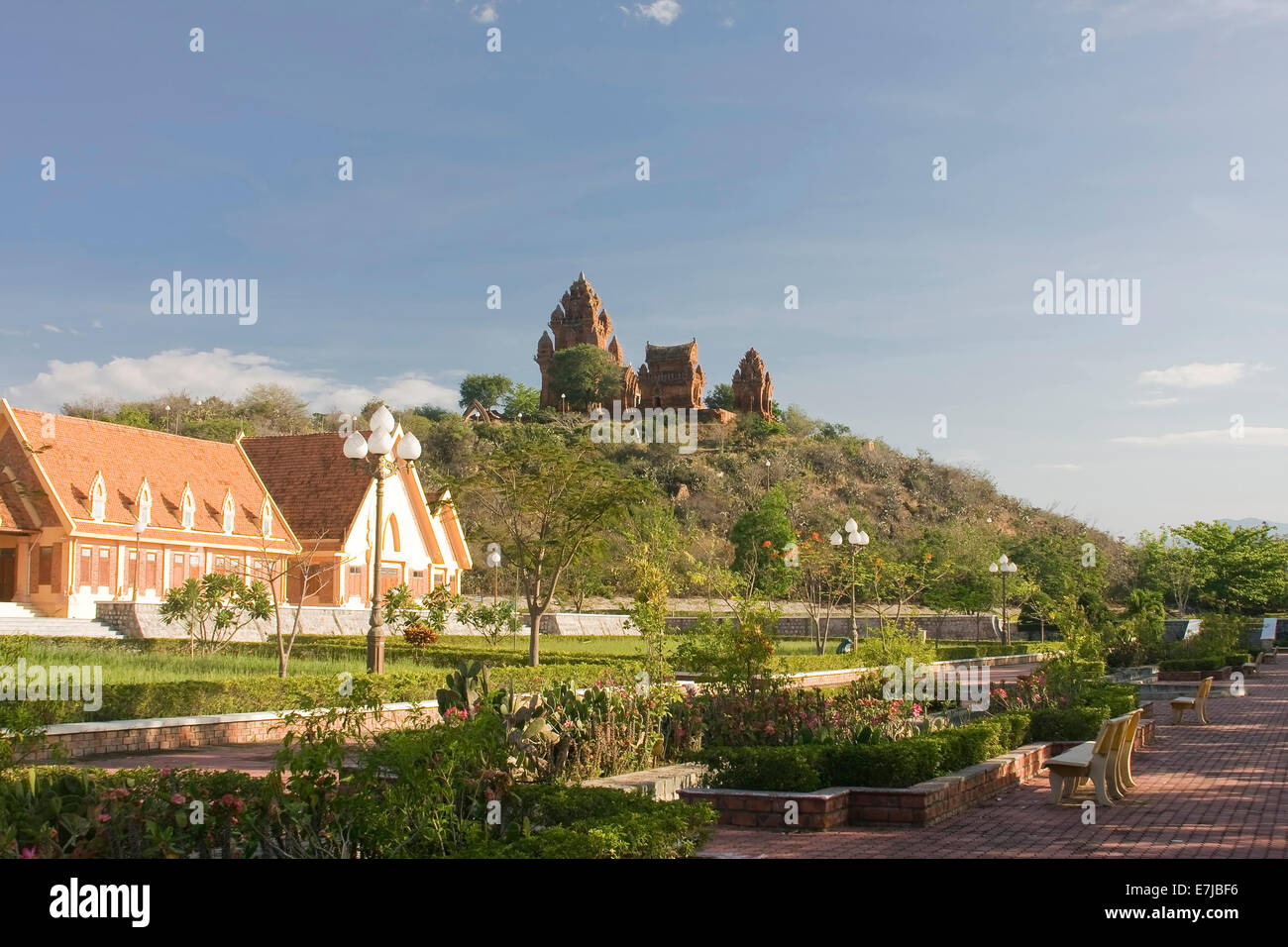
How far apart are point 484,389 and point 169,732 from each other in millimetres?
88642

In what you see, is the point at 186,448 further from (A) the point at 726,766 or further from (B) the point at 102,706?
(A) the point at 726,766

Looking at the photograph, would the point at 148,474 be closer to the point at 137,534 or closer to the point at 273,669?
the point at 137,534

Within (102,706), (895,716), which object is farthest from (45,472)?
(895,716)

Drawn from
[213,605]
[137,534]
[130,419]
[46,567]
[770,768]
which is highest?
[130,419]

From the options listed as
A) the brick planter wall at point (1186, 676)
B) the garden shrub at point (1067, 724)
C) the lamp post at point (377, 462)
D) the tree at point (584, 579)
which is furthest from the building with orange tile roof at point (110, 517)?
the brick planter wall at point (1186, 676)

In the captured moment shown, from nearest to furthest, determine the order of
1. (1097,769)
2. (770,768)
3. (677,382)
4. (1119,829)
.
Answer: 1. (1119,829)
2. (770,768)
3. (1097,769)
4. (677,382)

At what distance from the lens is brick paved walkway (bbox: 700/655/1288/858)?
24.6 ft

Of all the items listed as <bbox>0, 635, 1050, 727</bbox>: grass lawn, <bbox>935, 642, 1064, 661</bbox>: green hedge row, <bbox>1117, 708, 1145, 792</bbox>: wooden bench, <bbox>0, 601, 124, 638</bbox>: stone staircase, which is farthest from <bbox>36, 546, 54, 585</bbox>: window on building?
<bbox>1117, 708, 1145, 792</bbox>: wooden bench

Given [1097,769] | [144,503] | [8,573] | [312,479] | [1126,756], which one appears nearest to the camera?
[1097,769]

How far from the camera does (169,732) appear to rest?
12586 mm

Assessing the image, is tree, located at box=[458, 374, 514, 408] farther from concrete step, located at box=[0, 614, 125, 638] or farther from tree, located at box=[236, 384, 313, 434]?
concrete step, located at box=[0, 614, 125, 638]

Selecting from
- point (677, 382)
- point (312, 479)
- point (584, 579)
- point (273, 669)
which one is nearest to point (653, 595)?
point (273, 669)
